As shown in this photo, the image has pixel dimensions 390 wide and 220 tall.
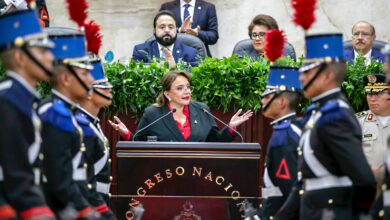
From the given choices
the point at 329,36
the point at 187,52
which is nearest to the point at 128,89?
the point at 187,52

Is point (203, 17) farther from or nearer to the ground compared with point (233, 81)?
farther from the ground

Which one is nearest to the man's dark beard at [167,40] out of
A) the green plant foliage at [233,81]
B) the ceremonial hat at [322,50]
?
the green plant foliage at [233,81]

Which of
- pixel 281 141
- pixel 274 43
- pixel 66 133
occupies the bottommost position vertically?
pixel 281 141

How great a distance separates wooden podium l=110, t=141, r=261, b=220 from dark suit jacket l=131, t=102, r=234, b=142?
0.46m

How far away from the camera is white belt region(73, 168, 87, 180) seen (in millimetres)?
7773

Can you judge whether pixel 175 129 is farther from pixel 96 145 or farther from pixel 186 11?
pixel 186 11

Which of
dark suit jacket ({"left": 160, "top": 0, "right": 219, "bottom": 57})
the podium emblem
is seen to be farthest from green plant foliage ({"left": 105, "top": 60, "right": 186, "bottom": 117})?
dark suit jacket ({"left": 160, "top": 0, "right": 219, "bottom": 57})

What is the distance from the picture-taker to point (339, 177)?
749 centimetres

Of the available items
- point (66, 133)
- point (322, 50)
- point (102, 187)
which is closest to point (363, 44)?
point (102, 187)

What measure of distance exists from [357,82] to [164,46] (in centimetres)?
268

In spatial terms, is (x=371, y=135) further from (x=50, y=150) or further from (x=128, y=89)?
(x=50, y=150)

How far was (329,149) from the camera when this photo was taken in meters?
7.41

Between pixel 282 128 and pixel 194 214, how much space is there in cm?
245

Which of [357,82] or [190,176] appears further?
[357,82]
